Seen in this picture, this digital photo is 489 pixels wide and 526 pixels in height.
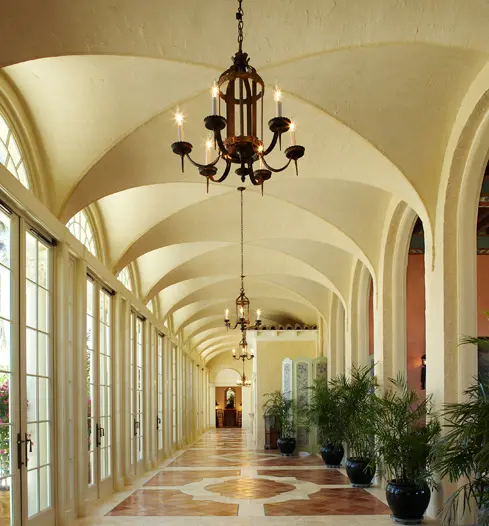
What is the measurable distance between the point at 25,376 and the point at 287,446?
11.3 m

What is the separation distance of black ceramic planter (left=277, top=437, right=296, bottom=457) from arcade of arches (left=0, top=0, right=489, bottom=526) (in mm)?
3562

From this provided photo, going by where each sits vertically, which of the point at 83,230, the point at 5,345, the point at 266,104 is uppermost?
the point at 266,104

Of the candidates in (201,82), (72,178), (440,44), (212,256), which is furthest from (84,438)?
(212,256)

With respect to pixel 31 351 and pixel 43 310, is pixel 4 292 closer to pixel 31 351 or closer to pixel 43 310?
pixel 31 351

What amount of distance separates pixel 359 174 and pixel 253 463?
8.11 metres

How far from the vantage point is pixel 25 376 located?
615cm

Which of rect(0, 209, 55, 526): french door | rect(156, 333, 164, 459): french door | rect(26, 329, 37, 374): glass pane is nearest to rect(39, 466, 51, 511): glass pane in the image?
rect(0, 209, 55, 526): french door

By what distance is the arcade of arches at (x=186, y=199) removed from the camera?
5422 mm

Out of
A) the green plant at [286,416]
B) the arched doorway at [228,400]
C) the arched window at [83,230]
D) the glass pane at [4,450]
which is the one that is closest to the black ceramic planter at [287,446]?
the green plant at [286,416]

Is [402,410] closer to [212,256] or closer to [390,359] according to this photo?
[390,359]

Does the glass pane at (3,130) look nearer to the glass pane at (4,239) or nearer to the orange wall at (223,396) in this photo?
the glass pane at (4,239)

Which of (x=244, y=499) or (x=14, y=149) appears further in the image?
(x=244, y=499)

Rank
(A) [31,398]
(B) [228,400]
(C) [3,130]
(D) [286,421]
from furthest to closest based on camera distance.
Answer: (B) [228,400] < (D) [286,421] < (A) [31,398] < (C) [3,130]

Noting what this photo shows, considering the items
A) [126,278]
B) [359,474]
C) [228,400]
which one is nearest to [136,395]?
[126,278]
